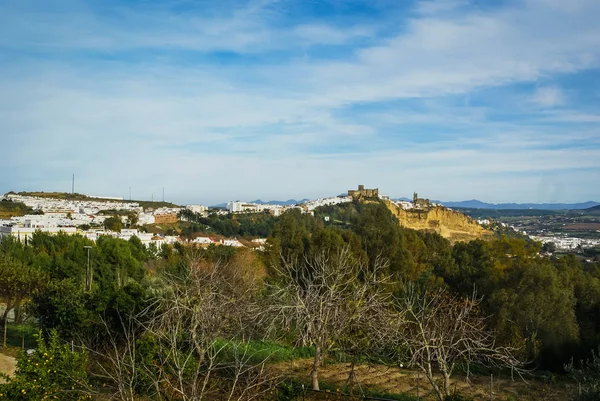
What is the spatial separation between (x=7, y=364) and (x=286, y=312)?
6468 mm

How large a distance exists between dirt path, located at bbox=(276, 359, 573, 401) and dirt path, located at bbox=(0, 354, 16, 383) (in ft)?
19.1

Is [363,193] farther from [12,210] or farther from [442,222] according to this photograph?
[12,210]

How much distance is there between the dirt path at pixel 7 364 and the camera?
11250 millimetres

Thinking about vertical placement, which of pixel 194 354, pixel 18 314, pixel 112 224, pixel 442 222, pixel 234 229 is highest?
pixel 442 222

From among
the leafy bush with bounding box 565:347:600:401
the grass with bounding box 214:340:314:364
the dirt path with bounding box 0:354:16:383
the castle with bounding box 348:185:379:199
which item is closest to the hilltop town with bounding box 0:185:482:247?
the castle with bounding box 348:185:379:199

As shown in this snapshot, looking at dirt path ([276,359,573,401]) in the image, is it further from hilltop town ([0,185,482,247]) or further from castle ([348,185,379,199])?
castle ([348,185,379,199])

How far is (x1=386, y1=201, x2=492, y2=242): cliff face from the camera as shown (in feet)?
244

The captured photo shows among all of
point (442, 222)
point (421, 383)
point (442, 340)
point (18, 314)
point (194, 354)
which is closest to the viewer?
point (442, 340)

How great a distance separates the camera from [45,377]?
23.0 feet

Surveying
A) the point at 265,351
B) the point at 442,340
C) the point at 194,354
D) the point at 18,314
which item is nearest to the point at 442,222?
the point at 18,314

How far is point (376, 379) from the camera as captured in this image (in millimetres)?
11297

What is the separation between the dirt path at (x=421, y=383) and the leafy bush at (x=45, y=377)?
4.80m

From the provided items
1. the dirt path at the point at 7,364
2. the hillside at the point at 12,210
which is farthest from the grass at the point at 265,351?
the hillside at the point at 12,210

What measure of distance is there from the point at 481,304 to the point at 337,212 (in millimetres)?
60585
